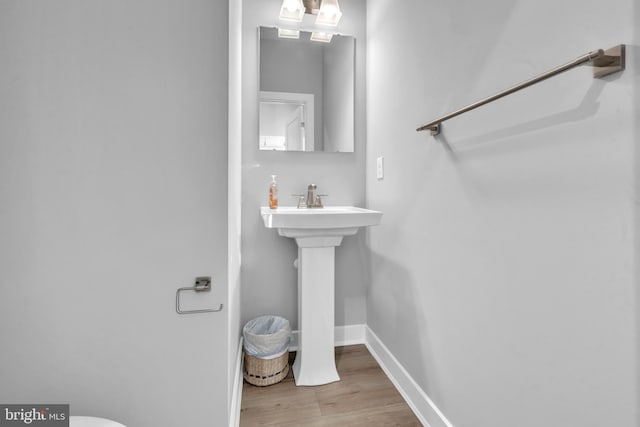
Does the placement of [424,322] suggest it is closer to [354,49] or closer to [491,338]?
[491,338]

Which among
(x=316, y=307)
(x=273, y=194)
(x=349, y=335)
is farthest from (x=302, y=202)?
(x=349, y=335)

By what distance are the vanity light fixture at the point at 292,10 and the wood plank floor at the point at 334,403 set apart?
2216 millimetres

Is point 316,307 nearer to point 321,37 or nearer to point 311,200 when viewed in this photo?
point 311,200

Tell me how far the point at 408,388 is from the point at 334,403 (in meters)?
0.37

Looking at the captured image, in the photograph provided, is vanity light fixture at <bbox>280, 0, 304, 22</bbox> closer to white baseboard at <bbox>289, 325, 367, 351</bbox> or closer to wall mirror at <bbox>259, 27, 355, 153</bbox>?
wall mirror at <bbox>259, 27, 355, 153</bbox>

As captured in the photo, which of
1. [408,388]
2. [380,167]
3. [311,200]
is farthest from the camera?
[311,200]

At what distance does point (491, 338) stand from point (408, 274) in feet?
1.92

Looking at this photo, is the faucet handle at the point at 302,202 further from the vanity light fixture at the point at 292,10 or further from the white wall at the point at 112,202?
the vanity light fixture at the point at 292,10

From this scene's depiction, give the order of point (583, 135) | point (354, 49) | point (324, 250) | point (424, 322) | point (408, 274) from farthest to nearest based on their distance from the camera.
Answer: point (354, 49), point (324, 250), point (408, 274), point (424, 322), point (583, 135)

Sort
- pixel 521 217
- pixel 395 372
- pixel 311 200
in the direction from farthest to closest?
pixel 311 200 → pixel 395 372 → pixel 521 217

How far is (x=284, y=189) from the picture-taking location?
2.07 metres

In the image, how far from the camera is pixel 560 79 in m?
0.78

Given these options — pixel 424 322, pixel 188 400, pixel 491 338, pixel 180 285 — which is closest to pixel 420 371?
pixel 424 322

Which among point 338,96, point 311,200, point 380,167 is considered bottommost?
point 311,200
